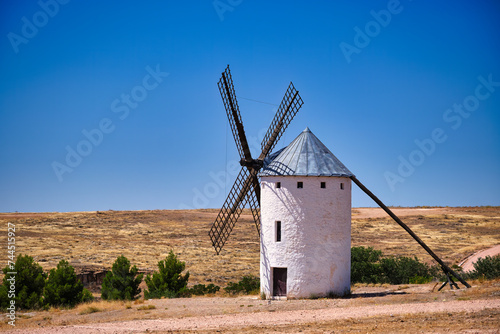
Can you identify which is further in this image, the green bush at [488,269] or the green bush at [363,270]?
the green bush at [363,270]

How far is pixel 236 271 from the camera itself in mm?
37312

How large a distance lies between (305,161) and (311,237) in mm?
3041

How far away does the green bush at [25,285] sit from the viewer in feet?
73.8

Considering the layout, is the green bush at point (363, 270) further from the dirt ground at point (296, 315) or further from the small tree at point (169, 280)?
the small tree at point (169, 280)

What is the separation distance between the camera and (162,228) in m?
59.0

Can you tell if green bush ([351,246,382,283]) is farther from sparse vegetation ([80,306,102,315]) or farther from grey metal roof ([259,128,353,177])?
sparse vegetation ([80,306,102,315])

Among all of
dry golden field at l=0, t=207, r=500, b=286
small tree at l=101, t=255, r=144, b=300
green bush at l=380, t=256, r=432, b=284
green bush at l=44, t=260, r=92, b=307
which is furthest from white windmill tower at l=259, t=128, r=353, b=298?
dry golden field at l=0, t=207, r=500, b=286

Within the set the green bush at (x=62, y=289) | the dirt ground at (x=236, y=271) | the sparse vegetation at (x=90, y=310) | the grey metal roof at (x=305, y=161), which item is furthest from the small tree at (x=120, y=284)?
the grey metal roof at (x=305, y=161)

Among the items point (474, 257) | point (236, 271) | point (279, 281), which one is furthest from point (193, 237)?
point (279, 281)

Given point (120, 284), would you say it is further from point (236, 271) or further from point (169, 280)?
point (236, 271)

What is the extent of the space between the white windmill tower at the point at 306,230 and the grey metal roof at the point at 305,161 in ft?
0.13

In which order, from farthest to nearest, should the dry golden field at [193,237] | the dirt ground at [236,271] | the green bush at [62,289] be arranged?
the dry golden field at [193,237] < the green bush at [62,289] < the dirt ground at [236,271]

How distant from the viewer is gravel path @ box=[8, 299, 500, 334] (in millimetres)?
15883

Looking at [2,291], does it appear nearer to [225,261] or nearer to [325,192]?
[325,192]
